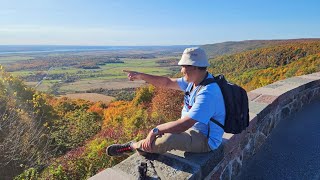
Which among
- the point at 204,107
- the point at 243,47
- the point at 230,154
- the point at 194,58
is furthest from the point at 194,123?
the point at 243,47

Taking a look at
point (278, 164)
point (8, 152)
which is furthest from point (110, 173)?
point (8, 152)

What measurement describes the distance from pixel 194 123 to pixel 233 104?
1.30 feet

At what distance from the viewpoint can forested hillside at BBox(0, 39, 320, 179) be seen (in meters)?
4.39

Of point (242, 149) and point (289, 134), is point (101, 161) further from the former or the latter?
point (289, 134)

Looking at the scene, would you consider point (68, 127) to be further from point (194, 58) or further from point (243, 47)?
point (243, 47)

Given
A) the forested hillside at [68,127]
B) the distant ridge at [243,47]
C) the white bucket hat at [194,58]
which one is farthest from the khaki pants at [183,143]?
the distant ridge at [243,47]

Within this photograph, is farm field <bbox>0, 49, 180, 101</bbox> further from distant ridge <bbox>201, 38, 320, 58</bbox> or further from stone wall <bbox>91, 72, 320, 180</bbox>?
stone wall <bbox>91, 72, 320, 180</bbox>

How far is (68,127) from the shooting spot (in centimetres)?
1340

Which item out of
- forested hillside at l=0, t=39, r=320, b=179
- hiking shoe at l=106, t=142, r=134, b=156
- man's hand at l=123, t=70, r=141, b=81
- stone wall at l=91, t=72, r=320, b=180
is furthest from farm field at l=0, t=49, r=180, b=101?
hiking shoe at l=106, t=142, r=134, b=156

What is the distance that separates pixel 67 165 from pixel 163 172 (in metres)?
2.78

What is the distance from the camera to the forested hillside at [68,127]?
4387 millimetres

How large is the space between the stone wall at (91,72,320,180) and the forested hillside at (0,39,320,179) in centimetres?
171

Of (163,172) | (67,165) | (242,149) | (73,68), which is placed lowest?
(73,68)

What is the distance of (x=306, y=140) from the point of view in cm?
348
